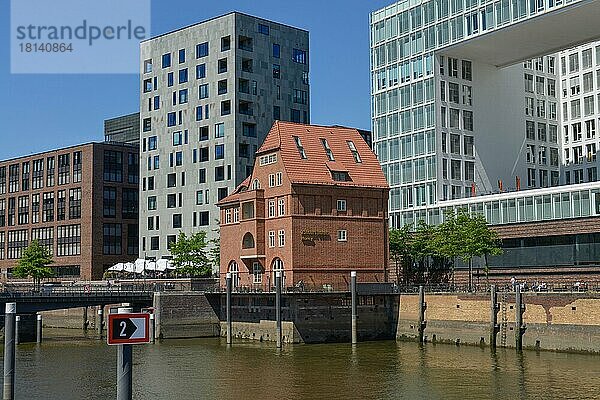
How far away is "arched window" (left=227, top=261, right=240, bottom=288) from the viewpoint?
95.1 meters

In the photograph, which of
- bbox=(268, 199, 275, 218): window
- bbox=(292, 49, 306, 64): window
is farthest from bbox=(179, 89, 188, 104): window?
bbox=(268, 199, 275, 218): window

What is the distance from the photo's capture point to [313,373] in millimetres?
60375

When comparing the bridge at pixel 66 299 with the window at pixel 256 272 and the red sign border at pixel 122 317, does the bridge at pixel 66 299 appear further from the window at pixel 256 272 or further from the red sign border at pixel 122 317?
the red sign border at pixel 122 317

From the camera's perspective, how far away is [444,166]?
114250mm

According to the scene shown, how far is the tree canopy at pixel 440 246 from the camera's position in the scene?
93.9 metres

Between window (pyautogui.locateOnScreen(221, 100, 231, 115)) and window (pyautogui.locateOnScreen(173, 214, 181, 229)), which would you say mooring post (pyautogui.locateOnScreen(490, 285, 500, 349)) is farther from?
window (pyautogui.locateOnScreen(173, 214, 181, 229))

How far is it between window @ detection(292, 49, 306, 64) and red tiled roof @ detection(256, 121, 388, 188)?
1615 inches

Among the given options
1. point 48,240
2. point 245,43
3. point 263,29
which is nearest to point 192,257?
point 245,43

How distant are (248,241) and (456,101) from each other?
121ft

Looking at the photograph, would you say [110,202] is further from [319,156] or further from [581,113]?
[581,113]

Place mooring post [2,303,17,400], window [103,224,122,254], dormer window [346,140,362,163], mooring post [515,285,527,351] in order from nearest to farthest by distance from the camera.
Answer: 1. mooring post [2,303,17,400]
2. mooring post [515,285,527,351]
3. dormer window [346,140,362,163]
4. window [103,224,122,254]

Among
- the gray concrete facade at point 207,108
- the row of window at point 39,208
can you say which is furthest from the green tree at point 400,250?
the row of window at point 39,208

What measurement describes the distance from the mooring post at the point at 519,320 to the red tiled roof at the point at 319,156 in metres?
23.6

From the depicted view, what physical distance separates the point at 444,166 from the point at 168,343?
45.5 meters
